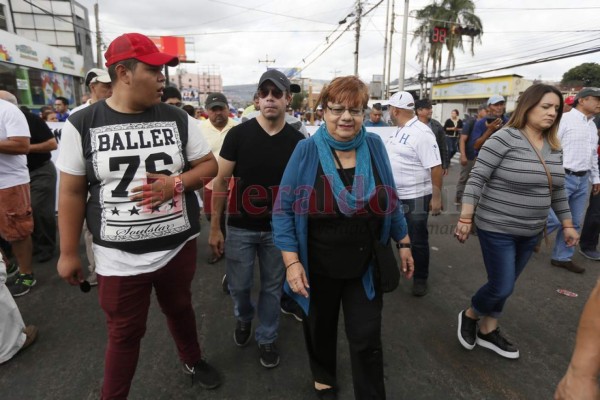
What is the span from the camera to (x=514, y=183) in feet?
7.62

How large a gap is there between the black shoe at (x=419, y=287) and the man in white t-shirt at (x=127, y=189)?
2490 mm

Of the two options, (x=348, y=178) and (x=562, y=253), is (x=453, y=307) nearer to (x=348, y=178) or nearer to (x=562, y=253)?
(x=562, y=253)

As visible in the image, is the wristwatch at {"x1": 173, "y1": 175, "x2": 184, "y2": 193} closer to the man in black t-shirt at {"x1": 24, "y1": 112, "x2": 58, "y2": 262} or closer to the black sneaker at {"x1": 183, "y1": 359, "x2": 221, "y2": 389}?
the black sneaker at {"x1": 183, "y1": 359, "x2": 221, "y2": 389}

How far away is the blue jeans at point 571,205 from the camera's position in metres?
3.96

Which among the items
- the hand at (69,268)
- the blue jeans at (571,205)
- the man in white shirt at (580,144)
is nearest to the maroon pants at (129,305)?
the hand at (69,268)

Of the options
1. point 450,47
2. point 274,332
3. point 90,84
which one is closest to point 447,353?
point 274,332

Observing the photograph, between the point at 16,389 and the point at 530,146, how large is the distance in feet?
12.2

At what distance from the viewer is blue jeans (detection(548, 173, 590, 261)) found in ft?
13.0

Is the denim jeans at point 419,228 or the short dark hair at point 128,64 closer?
the short dark hair at point 128,64

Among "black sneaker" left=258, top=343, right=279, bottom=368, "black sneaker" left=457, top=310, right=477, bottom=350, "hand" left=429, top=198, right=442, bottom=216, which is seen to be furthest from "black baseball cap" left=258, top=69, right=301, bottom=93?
"black sneaker" left=457, top=310, right=477, bottom=350

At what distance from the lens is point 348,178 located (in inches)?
71.6

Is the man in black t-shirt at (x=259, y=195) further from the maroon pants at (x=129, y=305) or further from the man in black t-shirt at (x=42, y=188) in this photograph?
the man in black t-shirt at (x=42, y=188)

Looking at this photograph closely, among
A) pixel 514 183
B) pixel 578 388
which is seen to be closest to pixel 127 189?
pixel 578 388

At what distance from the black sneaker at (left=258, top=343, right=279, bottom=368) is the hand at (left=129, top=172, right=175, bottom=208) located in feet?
4.53
